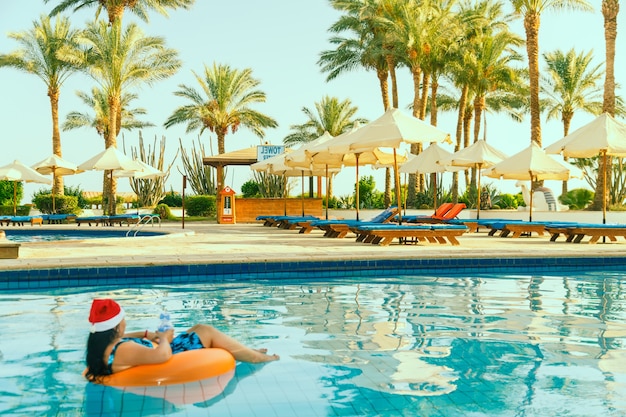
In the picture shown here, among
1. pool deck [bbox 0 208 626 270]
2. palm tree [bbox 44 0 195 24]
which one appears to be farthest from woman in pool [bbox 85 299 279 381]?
palm tree [bbox 44 0 195 24]

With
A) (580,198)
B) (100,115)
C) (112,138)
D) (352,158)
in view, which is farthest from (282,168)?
(100,115)

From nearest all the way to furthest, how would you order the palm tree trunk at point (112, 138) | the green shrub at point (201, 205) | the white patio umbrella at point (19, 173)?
the white patio umbrella at point (19, 173), the palm tree trunk at point (112, 138), the green shrub at point (201, 205)

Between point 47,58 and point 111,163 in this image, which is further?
point 47,58

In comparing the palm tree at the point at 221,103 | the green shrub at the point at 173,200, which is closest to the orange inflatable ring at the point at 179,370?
the green shrub at the point at 173,200

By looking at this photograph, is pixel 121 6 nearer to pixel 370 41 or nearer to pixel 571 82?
pixel 370 41

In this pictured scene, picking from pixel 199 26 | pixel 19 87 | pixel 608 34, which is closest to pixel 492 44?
pixel 608 34

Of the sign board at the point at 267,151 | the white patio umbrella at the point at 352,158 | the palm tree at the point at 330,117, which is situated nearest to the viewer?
the white patio umbrella at the point at 352,158

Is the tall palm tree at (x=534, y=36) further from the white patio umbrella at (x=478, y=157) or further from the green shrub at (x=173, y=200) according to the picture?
the green shrub at (x=173, y=200)

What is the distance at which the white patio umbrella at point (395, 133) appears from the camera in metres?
14.7

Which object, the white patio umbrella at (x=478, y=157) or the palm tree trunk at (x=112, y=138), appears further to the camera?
the palm tree trunk at (x=112, y=138)

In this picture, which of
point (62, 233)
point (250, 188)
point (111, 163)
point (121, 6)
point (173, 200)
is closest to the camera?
point (62, 233)

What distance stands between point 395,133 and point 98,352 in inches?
423

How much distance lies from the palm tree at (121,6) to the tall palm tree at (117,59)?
0.84 m

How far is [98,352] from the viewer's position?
15.4 ft
